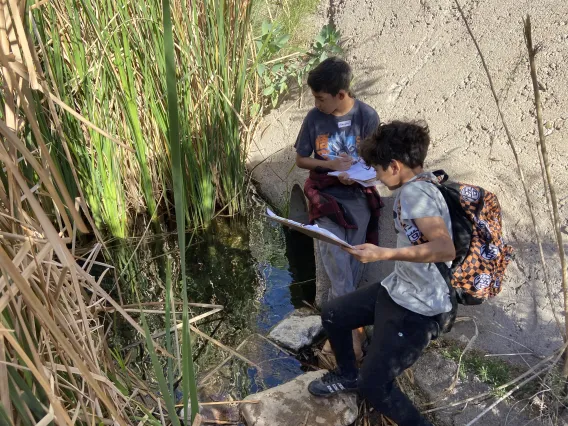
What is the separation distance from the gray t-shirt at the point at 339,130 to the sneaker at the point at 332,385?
1.09 meters

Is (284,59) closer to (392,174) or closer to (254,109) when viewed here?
(254,109)

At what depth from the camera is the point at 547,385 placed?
218 centimetres

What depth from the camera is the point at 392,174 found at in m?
2.11

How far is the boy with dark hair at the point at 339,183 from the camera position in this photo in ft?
9.45

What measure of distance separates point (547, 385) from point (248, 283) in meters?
2.00

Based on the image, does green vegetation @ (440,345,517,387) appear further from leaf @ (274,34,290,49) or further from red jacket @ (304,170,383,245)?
leaf @ (274,34,290,49)

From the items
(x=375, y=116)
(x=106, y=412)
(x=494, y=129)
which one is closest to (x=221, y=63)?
(x=375, y=116)

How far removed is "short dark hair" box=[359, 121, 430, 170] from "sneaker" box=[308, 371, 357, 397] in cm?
98

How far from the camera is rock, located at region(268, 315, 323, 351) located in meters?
3.05

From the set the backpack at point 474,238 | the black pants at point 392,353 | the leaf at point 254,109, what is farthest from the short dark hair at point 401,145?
the leaf at point 254,109

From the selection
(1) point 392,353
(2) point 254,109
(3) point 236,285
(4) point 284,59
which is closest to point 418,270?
(1) point 392,353

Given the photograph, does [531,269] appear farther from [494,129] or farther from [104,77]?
[104,77]

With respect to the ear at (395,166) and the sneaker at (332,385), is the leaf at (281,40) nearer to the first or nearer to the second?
the ear at (395,166)

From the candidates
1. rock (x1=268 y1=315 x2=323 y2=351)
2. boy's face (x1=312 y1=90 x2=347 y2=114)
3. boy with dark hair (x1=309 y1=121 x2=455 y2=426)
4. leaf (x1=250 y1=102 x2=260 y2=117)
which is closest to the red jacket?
boy's face (x1=312 y1=90 x2=347 y2=114)
